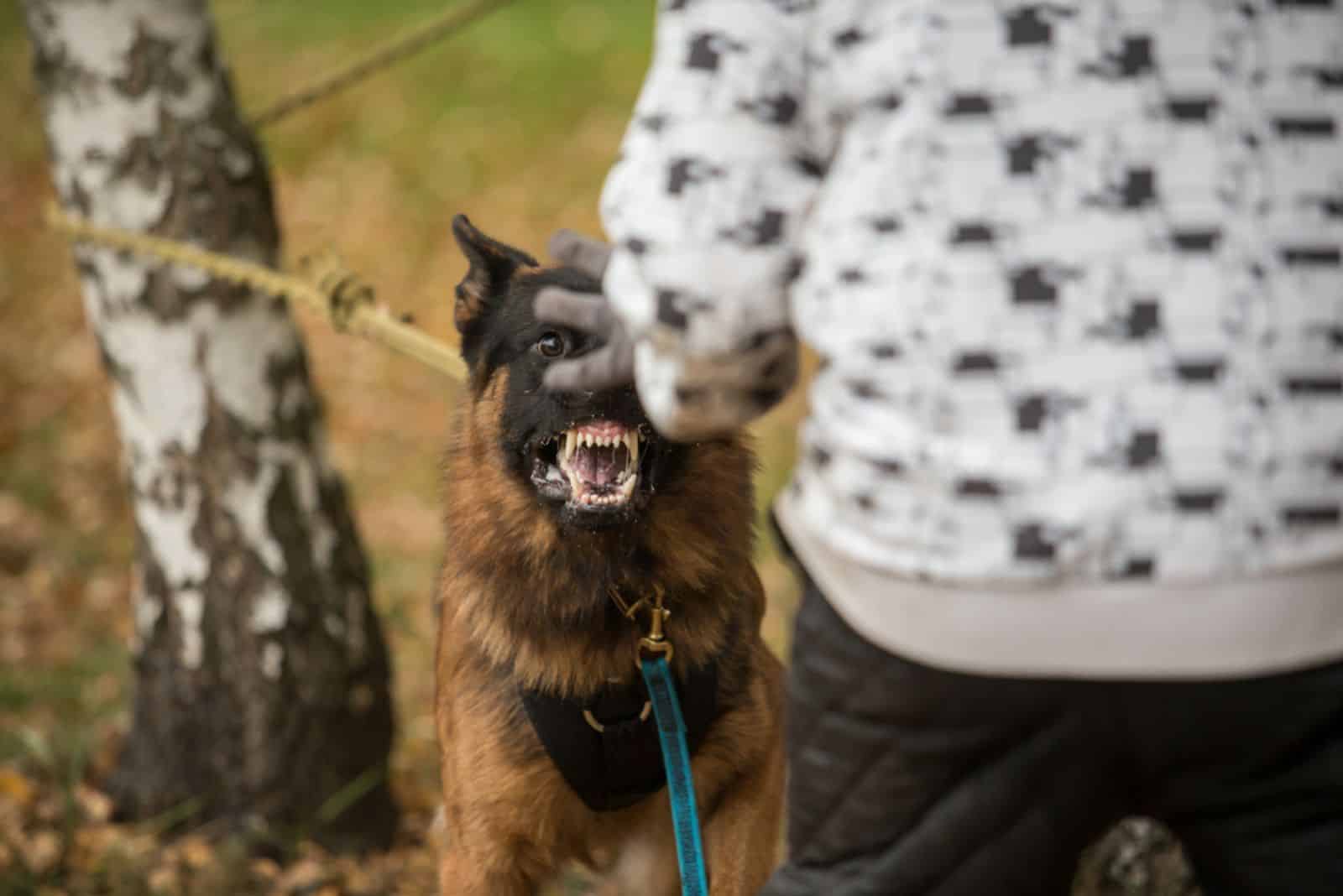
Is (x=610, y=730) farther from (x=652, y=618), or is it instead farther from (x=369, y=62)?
(x=369, y=62)

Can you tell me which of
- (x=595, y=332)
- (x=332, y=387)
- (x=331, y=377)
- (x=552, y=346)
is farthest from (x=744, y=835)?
(x=331, y=377)

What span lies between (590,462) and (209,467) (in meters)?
1.89

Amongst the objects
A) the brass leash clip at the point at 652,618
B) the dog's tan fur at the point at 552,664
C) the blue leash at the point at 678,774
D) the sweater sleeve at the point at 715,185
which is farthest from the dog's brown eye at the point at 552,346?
the sweater sleeve at the point at 715,185

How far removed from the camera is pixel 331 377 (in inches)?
387

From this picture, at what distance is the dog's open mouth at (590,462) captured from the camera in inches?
105

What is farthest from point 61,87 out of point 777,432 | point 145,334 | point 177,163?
point 777,432

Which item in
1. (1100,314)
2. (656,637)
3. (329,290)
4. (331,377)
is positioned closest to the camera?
(1100,314)

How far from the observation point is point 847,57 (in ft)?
4.53

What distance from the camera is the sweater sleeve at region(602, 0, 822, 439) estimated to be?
140 centimetres

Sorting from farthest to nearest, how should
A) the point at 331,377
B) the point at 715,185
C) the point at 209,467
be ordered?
the point at 331,377
the point at 209,467
the point at 715,185

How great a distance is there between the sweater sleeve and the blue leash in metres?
1.07

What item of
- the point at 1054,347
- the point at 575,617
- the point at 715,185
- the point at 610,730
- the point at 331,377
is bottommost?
the point at 331,377

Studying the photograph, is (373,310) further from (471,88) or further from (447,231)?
(471,88)

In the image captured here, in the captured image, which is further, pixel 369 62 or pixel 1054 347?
pixel 369 62
